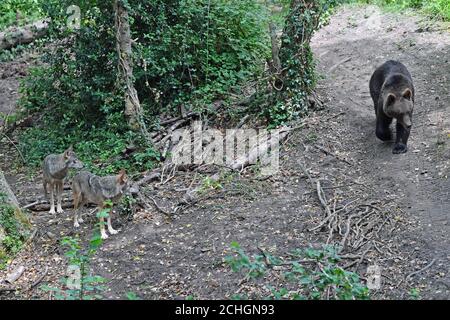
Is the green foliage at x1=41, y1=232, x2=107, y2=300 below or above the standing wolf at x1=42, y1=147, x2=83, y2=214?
above

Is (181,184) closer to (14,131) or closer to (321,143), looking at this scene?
(321,143)

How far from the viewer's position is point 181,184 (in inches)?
402

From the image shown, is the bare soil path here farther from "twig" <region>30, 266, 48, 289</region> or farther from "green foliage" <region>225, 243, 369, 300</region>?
"twig" <region>30, 266, 48, 289</region>

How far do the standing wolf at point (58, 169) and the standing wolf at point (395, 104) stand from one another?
203 inches

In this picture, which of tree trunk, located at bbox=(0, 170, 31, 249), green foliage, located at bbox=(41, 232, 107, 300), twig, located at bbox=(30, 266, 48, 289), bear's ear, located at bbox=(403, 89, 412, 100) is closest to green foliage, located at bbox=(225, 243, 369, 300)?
green foliage, located at bbox=(41, 232, 107, 300)

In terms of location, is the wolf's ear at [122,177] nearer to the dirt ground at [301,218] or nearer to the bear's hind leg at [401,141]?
the dirt ground at [301,218]

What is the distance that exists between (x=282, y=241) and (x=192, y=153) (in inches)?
125

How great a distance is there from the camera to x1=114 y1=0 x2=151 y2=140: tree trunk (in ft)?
35.8

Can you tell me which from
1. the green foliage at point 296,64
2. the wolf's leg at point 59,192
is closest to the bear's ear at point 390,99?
the green foliage at point 296,64

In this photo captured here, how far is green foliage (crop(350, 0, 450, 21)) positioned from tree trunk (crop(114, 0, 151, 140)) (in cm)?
872

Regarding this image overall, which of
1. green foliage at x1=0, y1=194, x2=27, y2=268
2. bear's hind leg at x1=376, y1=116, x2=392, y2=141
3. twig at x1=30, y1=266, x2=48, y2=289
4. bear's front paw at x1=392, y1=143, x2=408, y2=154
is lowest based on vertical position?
twig at x1=30, y1=266, x2=48, y2=289

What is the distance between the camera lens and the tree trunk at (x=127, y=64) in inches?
429

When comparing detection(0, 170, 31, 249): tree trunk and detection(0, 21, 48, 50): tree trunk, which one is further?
detection(0, 21, 48, 50): tree trunk
